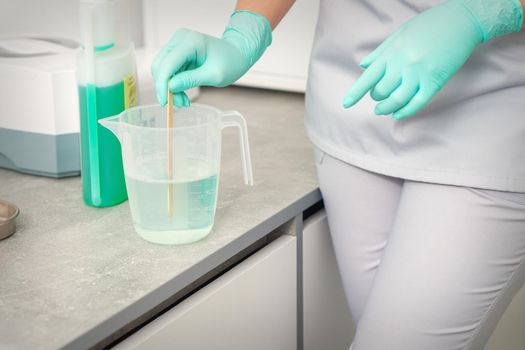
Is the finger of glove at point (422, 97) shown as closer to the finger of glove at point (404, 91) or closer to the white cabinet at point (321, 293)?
the finger of glove at point (404, 91)

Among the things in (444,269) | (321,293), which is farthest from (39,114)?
(444,269)

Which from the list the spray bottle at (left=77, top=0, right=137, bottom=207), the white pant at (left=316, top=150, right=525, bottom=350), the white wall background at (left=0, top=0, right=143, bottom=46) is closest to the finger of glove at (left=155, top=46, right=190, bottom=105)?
the spray bottle at (left=77, top=0, right=137, bottom=207)

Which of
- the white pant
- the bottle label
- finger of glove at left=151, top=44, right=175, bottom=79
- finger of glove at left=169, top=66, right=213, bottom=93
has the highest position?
finger of glove at left=151, top=44, right=175, bottom=79

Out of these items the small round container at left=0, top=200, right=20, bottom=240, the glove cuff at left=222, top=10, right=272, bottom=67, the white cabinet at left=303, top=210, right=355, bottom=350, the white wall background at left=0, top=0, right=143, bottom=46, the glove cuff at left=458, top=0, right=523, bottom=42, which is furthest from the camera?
the white wall background at left=0, top=0, right=143, bottom=46

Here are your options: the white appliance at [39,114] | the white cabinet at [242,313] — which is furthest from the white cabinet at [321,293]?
the white appliance at [39,114]

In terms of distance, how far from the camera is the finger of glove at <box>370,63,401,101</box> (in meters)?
1.02

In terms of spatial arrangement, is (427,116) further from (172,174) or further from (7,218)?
(7,218)

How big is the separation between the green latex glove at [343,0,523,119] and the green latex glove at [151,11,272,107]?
22 cm

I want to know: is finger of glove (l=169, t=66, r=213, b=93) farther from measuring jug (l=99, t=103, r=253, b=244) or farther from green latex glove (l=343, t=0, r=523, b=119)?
green latex glove (l=343, t=0, r=523, b=119)

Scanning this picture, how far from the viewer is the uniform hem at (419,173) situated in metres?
1.07

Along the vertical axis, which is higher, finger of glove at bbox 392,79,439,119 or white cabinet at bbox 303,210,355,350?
finger of glove at bbox 392,79,439,119

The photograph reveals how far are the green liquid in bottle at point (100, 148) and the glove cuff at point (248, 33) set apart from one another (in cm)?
18

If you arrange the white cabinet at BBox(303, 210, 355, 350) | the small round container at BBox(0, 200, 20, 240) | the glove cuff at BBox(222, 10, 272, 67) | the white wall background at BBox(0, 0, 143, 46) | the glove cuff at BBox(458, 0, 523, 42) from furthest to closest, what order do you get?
the white wall background at BBox(0, 0, 143, 46)
the white cabinet at BBox(303, 210, 355, 350)
the glove cuff at BBox(222, 10, 272, 67)
the small round container at BBox(0, 200, 20, 240)
the glove cuff at BBox(458, 0, 523, 42)

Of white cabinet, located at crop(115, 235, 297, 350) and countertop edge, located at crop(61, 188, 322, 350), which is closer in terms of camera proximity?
countertop edge, located at crop(61, 188, 322, 350)
